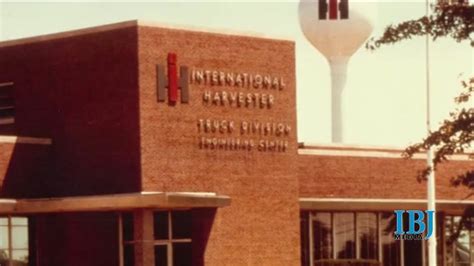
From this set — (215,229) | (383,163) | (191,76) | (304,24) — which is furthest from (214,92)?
(304,24)

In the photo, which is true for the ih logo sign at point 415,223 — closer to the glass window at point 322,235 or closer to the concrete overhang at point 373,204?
the concrete overhang at point 373,204

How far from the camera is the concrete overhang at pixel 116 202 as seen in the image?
4891 centimetres

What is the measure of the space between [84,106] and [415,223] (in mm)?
15664

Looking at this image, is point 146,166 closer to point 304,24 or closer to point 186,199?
point 186,199

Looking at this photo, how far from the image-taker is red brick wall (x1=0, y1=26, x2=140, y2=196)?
170 ft

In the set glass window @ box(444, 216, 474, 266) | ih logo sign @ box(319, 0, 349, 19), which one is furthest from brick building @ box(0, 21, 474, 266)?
ih logo sign @ box(319, 0, 349, 19)

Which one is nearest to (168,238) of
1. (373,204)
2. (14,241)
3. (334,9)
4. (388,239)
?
(14,241)

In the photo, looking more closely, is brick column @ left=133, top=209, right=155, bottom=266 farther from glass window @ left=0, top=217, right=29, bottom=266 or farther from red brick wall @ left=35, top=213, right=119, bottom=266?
glass window @ left=0, top=217, right=29, bottom=266

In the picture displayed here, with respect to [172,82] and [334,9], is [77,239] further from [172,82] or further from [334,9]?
[334,9]

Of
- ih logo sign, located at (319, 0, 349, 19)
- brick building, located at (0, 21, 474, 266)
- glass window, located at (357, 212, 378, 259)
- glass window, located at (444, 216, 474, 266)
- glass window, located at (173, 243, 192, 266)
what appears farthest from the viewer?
ih logo sign, located at (319, 0, 349, 19)

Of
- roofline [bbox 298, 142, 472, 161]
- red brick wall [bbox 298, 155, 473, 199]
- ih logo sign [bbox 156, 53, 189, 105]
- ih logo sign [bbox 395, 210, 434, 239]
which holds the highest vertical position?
ih logo sign [bbox 156, 53, 189, 105]

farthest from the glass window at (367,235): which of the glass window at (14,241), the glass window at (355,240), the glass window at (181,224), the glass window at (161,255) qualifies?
the glass window at (14,241)

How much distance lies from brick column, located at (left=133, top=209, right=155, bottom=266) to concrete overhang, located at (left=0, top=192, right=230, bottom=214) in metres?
0.46

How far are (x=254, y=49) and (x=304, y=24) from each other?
25198mm
